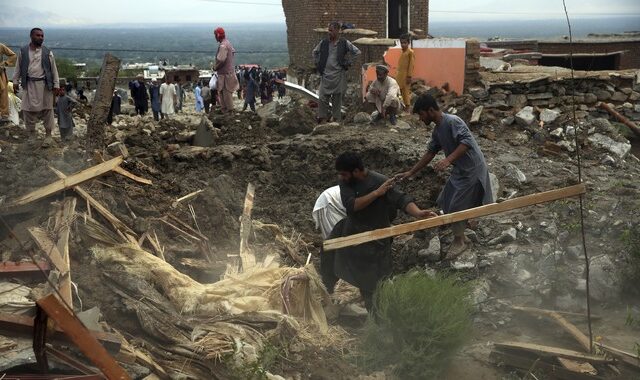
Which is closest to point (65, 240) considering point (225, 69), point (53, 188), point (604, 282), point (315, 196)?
point (53, 188)

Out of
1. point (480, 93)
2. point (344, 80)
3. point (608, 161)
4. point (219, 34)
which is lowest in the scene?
point (608, 161)

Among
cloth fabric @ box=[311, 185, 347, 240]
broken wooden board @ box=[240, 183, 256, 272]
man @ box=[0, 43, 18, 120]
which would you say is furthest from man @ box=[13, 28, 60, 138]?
cloth fabric @ box=[311, 185, 347, 240]

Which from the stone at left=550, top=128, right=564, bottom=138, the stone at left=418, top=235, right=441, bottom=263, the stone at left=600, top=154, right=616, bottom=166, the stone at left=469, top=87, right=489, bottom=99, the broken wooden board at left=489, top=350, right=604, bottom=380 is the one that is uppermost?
the stone at left=469, top=87, right=489, bottom=99

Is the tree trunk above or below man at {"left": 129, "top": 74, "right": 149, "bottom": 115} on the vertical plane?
above

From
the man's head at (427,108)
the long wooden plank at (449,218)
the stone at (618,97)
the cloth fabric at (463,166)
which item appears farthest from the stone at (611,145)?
the long wooden plank at (449,218)

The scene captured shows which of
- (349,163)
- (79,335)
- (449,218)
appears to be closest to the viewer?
(79,335)

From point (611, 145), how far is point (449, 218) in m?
5.09

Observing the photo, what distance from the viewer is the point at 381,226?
5051mm

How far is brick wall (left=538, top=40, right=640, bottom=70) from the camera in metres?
23.8

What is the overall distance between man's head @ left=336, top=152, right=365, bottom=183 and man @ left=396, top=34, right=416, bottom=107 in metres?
6.08

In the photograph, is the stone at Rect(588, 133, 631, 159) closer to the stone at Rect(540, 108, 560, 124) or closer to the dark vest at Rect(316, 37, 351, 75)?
the stone at Rect(540, 108, 560, 124)

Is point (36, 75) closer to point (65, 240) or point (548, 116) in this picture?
point (65, 240)

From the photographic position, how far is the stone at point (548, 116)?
9.42m

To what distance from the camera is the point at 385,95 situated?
31.1 feet
